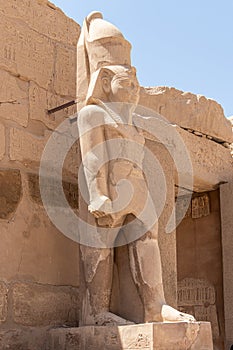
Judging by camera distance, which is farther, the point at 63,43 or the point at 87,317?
the point at 63,43

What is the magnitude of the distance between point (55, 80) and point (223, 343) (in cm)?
288

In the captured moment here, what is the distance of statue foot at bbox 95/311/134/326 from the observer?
3900mm

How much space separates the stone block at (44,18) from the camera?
4.66m

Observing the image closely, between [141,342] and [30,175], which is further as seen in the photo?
[30,175]

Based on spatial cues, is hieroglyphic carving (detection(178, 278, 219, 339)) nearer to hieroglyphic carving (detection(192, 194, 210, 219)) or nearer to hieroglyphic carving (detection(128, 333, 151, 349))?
hieroglyphic carving (detection(192, 194, 210, 219))

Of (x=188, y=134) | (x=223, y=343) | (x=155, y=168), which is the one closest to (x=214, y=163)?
(x=188, y=134)

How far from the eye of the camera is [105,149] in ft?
13.5

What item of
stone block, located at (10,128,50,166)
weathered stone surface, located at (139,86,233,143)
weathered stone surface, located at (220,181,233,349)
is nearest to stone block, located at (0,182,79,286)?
stone block, located at (10,128,50,166)

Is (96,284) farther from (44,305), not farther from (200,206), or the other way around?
(200,206)

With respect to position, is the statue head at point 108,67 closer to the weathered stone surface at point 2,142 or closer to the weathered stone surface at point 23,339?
the weathered stone surface at point 2,142

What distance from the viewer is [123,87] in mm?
4188

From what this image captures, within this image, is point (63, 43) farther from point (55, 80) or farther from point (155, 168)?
point (155, 168)

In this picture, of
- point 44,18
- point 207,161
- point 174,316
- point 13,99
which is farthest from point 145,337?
point 207,161

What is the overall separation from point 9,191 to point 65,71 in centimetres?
113
